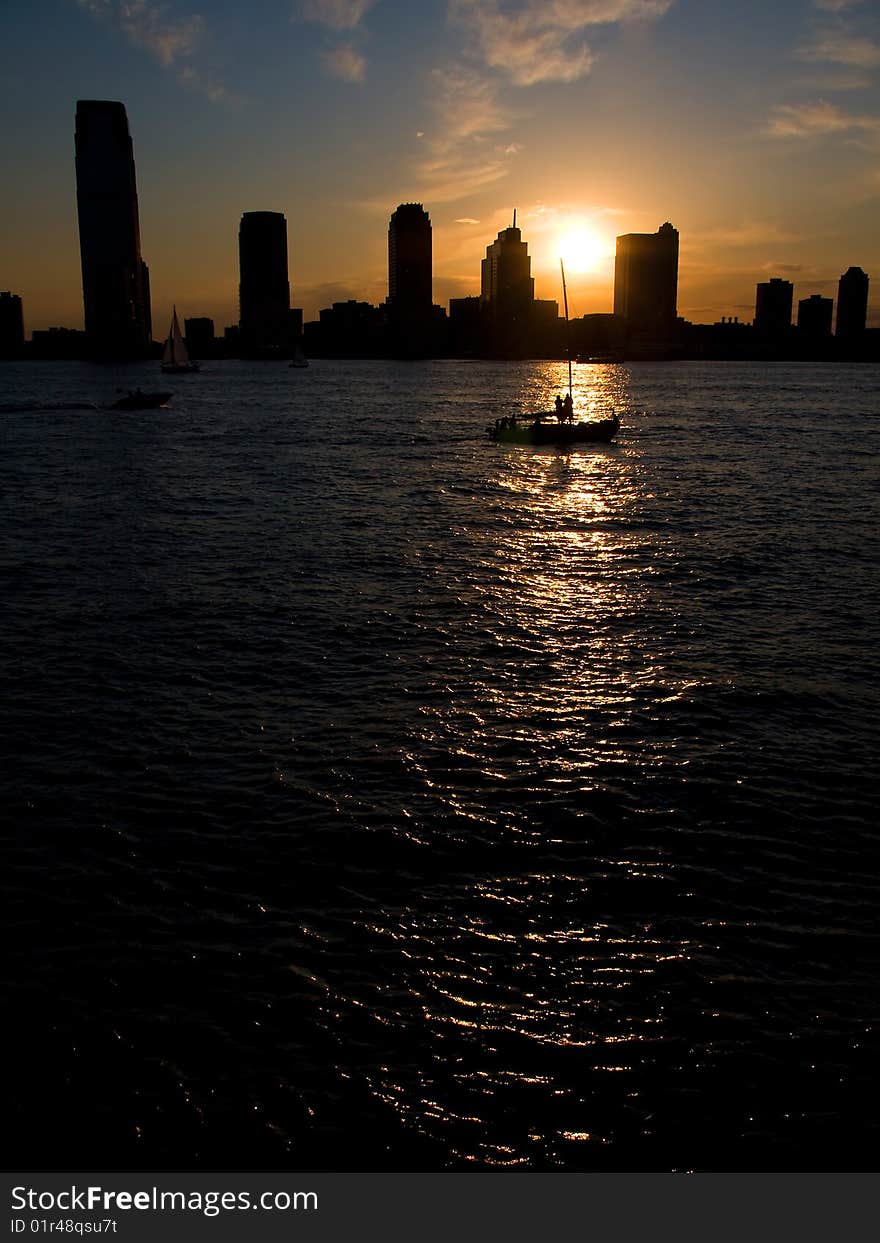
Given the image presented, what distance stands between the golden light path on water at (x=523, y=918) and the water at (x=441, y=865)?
0.07 meters

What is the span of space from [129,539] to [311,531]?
943 cm

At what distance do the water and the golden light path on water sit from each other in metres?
0.07

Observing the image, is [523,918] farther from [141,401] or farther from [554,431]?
[141,401]

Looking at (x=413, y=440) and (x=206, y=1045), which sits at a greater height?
(x=413, y=440)

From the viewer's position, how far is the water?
12.0 m

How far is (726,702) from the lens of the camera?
25.6 meters

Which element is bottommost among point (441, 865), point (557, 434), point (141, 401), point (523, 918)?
point (523, 918)

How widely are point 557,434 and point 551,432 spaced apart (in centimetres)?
68

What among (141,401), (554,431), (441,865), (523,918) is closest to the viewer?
(523,918)

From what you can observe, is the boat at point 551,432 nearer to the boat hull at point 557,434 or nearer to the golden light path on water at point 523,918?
the boat hull at point 557,434

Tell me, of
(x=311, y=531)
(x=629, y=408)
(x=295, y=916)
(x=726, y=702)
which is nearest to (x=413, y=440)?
(x=311, y=531)

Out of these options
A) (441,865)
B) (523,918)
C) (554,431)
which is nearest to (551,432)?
(554,431)

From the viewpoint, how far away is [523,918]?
1577 centimetres
